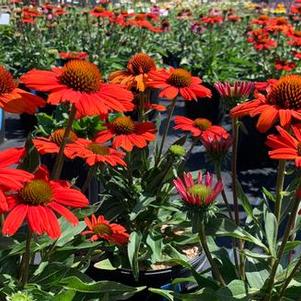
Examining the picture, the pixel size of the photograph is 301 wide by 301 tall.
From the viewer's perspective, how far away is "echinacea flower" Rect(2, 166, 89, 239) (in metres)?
0.99

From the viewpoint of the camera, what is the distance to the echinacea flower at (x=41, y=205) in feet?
3.26

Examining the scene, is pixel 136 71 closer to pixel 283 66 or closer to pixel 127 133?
pixel 127 133

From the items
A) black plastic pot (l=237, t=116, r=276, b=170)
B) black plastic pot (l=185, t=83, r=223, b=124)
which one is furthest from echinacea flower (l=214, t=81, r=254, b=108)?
black plastic pot (l=185, t=83, r=223, b=124)

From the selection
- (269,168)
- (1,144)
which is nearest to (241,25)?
(269,168)

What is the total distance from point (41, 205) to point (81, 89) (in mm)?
268

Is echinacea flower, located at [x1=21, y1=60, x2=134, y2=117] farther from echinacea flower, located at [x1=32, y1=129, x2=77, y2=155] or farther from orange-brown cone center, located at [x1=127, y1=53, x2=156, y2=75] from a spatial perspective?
orange-brown cone center, located at [x1=127, y1=53, x2=156, y2=75]

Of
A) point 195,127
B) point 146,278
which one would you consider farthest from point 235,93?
point 146,278

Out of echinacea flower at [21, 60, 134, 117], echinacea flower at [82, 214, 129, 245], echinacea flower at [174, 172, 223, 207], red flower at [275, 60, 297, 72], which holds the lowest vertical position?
red flower at [275, 60, 297, 72]

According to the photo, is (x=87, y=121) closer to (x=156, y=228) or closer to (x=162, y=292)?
(x=156, y=228)

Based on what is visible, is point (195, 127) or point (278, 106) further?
point (195, 127)

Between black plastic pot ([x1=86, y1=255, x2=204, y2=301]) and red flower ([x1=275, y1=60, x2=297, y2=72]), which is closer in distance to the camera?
black plastic pot ([x1=86, y1=255, x2=204, y2=301])

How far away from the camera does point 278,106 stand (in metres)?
1.17

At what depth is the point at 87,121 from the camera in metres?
2.70

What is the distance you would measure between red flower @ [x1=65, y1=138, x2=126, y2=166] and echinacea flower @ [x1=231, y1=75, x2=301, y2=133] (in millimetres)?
437
